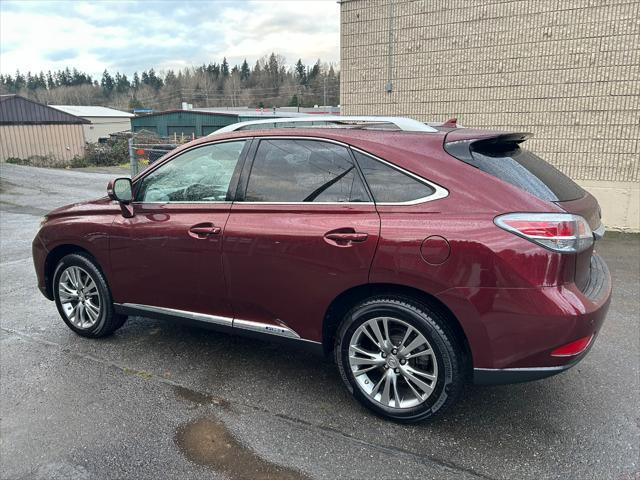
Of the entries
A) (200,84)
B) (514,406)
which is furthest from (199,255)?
(200,84)

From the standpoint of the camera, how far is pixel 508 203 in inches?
103

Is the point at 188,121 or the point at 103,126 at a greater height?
the point at 188,121

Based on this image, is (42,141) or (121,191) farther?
(42,141)

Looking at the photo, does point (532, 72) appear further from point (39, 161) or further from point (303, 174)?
point (39, 161)

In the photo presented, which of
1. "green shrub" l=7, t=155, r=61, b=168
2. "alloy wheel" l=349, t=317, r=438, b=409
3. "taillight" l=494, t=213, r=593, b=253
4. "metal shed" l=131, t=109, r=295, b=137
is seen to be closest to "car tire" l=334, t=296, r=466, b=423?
"alloy wheel" l=349, t=317, r=438, b=409

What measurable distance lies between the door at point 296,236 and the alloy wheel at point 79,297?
153cm

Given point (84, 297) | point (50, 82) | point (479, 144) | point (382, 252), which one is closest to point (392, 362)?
point (382, 252)

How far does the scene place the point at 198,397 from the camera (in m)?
3.31

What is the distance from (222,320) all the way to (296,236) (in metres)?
0.92

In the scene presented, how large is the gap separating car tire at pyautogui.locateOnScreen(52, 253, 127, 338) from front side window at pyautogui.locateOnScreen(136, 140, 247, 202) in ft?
2.71

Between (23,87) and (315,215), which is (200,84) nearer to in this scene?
(23,87)

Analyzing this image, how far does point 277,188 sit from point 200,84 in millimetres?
105907

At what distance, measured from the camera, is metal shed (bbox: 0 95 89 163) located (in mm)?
35719

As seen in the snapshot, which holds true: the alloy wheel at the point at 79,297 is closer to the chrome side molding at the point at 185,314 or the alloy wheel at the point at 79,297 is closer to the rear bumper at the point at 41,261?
the rear bumper at the point at 41,261
